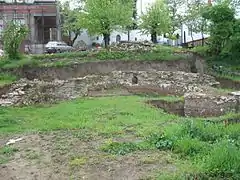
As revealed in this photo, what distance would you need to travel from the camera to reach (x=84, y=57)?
31578 millimetres

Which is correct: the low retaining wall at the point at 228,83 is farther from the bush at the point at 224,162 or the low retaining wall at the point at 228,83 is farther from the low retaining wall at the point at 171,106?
the bush at the point at 224,162

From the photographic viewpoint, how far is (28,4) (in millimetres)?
50000

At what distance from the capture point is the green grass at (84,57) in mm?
30594

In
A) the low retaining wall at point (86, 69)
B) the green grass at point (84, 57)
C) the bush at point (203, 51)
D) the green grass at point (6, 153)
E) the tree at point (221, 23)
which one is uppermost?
the tree at point (221, 23)

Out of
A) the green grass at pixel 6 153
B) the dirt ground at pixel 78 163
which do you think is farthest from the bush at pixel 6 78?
the dirt ground at pixel 78 163

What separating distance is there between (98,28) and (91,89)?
33.8 ft

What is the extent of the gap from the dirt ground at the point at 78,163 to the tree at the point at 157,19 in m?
30.8

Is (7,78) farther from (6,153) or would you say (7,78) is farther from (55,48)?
(6,153)

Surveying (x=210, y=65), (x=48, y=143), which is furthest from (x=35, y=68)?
(x=48, y=143)

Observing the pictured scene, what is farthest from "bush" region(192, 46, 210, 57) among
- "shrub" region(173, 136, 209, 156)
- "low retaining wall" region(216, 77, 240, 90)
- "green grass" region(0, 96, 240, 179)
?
"shrub" region(173, 136, 209, 156)

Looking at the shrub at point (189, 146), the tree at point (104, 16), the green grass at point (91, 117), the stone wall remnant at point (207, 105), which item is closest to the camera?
the shrub at point (189, 146)

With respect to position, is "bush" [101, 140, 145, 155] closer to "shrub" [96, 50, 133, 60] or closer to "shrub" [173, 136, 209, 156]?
"shrub" [173, 136, 209, 156]

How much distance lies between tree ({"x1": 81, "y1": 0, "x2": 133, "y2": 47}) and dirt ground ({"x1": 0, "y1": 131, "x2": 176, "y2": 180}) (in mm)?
23275

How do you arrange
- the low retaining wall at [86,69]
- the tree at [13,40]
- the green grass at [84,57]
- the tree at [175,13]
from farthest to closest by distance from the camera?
the tree at [175,13]
the tree at [13,40]
the green grass at [84,57]
the low retaining wall at [86,69]
